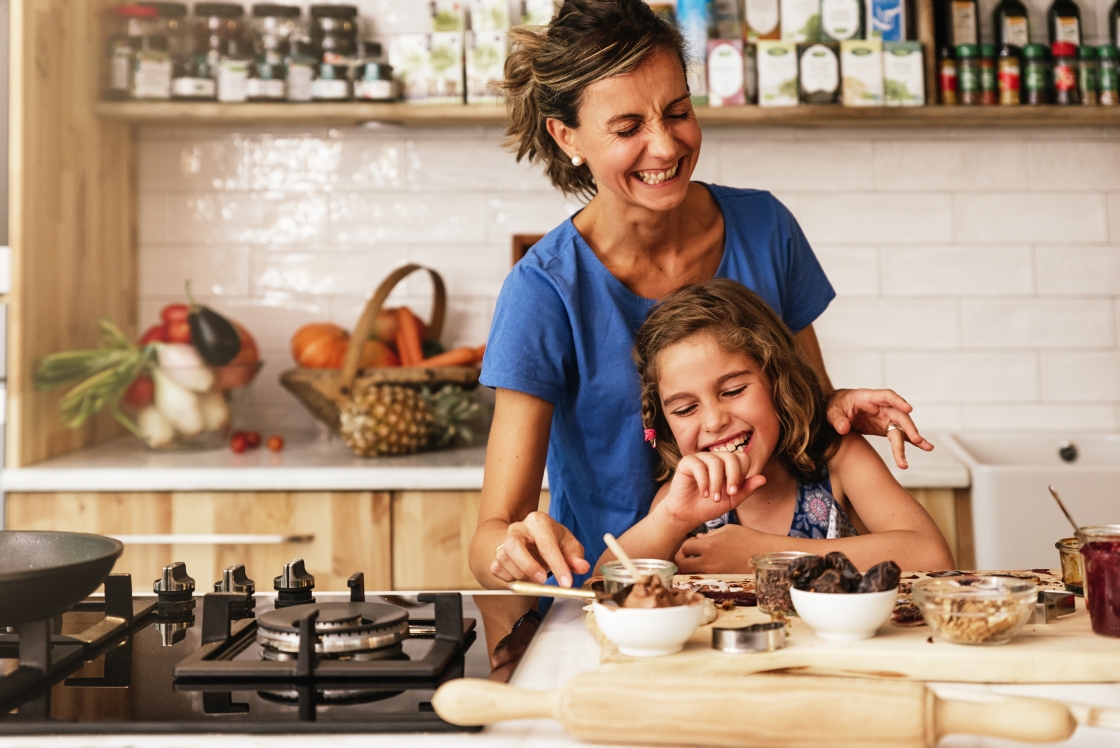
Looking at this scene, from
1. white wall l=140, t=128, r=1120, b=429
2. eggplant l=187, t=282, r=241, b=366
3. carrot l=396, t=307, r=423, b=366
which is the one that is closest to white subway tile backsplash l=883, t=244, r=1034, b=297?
white wall l=140, t=128, r=1120, b=429

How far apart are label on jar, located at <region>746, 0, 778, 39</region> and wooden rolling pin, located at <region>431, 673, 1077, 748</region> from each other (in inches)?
90.7

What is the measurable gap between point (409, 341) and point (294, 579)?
5.18 ft

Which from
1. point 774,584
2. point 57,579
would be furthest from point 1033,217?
point 57,579

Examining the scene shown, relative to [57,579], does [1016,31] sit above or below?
above

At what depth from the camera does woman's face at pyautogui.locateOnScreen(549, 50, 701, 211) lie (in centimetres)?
155

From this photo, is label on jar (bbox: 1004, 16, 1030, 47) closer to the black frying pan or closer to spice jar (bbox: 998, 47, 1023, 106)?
spice jar (bbox: 998, 47, 1023, 106)

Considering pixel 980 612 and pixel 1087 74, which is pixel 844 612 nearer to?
pixel 980 612

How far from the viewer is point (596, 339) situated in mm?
1708

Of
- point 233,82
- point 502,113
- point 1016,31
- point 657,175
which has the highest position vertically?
point 1016,31

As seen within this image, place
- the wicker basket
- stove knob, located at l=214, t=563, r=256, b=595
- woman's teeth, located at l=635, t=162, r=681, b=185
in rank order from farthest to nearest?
1. the wicker basket
2. woman's teeth, located at l=635, t=162, r=681, b=185
3. stove knob, located at l=214, t=563, r=256, b=595

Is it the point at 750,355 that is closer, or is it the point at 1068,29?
the point at 750,355

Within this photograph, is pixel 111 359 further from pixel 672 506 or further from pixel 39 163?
pixel 672 506

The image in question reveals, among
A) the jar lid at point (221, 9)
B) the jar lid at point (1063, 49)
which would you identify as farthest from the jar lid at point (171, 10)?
the jar lid at point (1063, 49)

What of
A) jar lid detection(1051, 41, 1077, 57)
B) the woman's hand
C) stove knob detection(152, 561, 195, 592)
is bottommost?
stove knob detection(152, 561, 195, 592)
